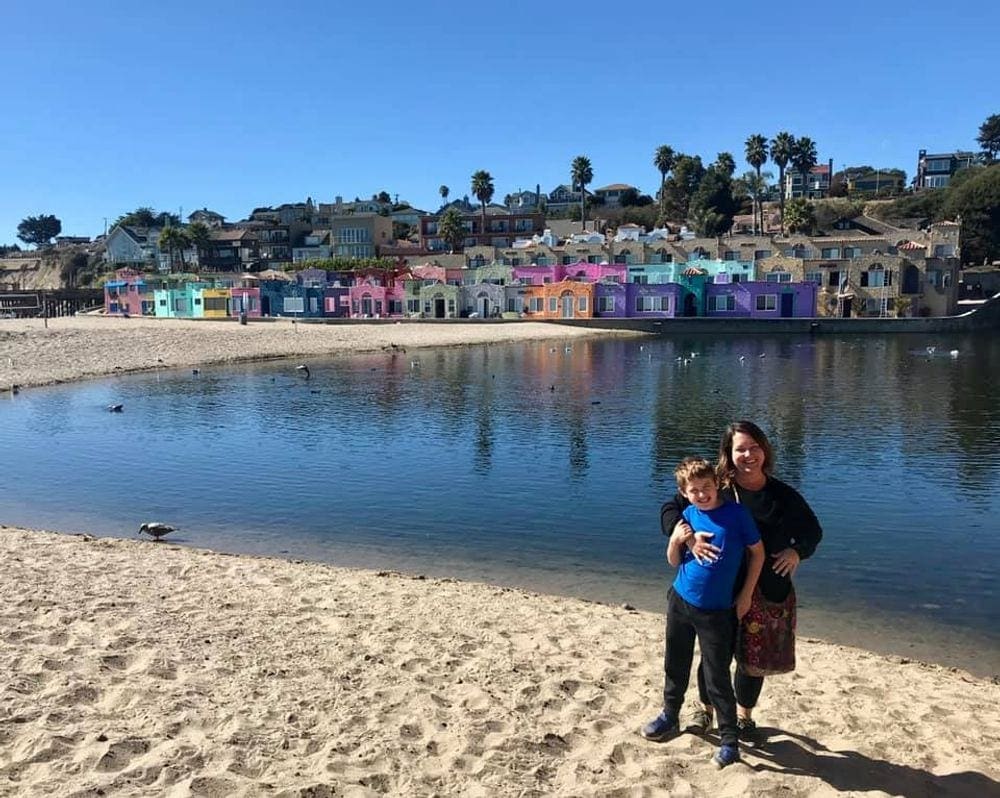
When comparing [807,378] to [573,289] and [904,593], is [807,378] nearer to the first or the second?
[904,593]

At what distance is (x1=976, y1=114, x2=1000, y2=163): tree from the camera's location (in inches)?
5930

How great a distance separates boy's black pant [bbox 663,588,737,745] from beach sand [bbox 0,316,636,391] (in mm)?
37175

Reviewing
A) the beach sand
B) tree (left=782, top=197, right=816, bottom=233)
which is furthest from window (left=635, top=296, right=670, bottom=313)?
tree (left=782, top=197, right=816, bottom=233)

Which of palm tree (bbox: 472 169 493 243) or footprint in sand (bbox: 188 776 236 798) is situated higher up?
palm tree (bbox: 472 169 493 243)

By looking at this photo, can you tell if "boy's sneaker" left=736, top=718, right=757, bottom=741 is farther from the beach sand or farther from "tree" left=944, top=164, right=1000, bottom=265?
"tree" left=944, top=164, right=1000, bottom=265

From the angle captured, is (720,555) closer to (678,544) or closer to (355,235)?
(678,544)

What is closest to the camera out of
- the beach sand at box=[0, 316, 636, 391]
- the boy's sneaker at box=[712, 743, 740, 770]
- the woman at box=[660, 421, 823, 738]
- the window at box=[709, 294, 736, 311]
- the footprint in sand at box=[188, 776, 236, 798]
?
the footprint in sand at box=[188, 776, 236, 798]

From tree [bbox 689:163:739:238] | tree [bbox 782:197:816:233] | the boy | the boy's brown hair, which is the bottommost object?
the boy

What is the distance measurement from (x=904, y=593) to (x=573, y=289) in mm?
73793

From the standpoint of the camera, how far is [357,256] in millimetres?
118500

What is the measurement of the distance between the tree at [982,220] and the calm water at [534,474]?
72.3 meters

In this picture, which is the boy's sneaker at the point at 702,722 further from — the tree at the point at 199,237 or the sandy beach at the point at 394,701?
the tree at the point at 199,237

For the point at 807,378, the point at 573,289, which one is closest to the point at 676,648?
the point at 807,378

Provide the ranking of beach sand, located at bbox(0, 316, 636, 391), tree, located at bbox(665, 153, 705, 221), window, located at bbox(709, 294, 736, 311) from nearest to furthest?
beach sand, located at bbox(0, 316, 636, 391) < window, located at bbox(709, 294, 736, 311) < tree, located at bbox(665, 153, 705, 221)
